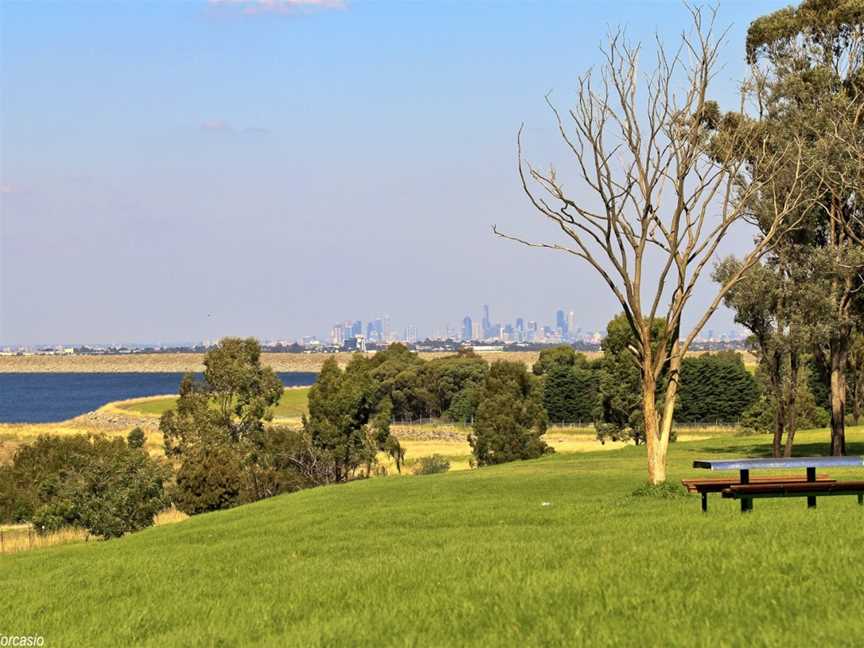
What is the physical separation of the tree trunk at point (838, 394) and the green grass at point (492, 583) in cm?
2055

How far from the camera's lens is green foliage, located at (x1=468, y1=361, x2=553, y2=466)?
5881 cm

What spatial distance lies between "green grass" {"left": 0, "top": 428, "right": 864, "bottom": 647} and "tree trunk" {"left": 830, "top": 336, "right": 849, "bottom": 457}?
20552 mm

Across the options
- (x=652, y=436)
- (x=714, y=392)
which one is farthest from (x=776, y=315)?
(x=714, y=392)

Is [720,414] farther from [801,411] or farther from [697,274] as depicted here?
[697,274]

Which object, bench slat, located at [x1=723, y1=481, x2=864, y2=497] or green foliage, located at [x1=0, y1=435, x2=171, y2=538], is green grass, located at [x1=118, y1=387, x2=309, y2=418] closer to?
green foliage, located at [x1=0, y1=435, x2=171, y2=538]

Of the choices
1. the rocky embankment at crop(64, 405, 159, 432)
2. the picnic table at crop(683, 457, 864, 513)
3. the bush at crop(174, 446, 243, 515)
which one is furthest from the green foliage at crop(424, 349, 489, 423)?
the picnic table at crop(683, 457, 864, 513)

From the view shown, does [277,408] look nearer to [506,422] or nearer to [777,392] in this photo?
[506,422]

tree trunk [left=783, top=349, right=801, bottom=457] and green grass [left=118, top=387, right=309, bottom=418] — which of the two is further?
green grass [left=118, top=387, right=309, bottom=418]

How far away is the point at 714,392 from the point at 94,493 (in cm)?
7657

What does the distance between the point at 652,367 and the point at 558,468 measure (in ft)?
53.1

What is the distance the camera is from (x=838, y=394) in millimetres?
38938

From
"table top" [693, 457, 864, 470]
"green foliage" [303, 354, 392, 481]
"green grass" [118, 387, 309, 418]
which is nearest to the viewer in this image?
"table top" [693, 457, 864, 470]

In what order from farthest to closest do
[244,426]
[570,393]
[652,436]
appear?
[570,393]
[244,426]
[652,436]

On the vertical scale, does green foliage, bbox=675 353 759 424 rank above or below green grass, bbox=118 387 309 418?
above
